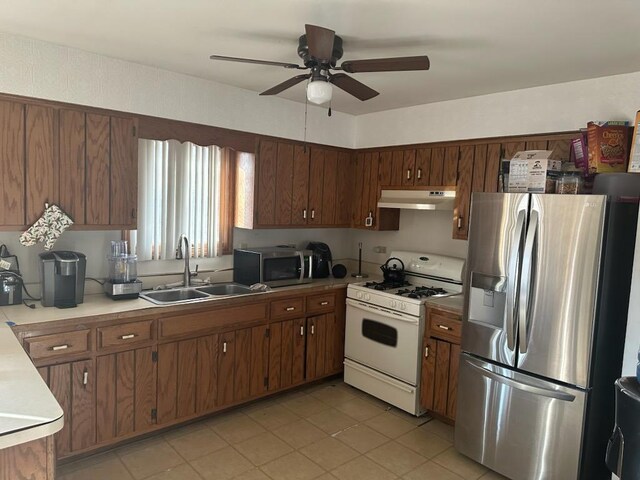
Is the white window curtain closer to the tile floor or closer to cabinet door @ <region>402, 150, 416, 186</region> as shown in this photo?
the tile floor

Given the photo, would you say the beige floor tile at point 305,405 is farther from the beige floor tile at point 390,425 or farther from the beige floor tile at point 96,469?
the beige floor tile at point 96,469

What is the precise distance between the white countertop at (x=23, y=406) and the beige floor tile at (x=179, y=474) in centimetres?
117

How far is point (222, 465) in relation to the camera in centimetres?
279

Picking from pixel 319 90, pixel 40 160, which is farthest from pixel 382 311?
pixel 40 160

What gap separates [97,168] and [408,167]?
247 centimetres

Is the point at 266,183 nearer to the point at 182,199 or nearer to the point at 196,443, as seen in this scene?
the point at 182,199

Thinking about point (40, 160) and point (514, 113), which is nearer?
point (40, 160)

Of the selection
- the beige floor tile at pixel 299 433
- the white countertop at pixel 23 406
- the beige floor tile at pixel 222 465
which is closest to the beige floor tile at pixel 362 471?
the beige floor tile at pixel 299 433

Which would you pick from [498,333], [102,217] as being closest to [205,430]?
[102,217]

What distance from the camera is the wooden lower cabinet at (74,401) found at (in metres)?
2.58

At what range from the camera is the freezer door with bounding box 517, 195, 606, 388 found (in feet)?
7.84

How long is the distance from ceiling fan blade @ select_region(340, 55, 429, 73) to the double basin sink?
74.2 inches

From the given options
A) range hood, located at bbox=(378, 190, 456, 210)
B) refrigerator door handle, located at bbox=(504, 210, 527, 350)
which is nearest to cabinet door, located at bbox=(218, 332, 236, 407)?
range hood, located at bbox=(378, 190, 456, 210)

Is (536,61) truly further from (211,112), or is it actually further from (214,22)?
(211,112)
